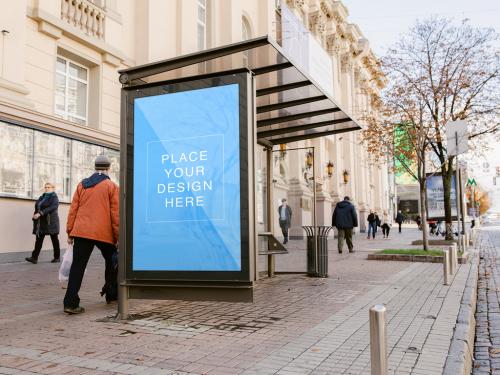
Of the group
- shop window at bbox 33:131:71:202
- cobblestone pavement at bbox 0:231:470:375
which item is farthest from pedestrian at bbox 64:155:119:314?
shop window at bbox 33:131:71:202

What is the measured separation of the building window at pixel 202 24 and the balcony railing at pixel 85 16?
6202mm

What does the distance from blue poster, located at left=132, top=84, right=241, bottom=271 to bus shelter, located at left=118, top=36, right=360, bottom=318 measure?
1 cm

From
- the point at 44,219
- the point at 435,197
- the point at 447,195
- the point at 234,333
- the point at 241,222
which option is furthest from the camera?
the point at 435,197

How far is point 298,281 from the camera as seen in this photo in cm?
923

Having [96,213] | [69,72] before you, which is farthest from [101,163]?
[69,72]

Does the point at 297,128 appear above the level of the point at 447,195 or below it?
above

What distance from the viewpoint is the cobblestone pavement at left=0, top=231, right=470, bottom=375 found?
4.01 metres

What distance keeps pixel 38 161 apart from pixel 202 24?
10800 millimetres

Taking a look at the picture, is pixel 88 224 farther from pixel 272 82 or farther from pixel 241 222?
pixel 272 82

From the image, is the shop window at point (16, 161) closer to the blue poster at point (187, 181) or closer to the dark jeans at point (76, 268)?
the dark jeans at point (76, 268)

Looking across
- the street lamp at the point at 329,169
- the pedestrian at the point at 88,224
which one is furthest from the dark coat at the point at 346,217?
the street lamp at the point at 329,169

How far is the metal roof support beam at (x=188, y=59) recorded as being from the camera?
5.34 metres

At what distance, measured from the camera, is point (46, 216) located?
11734mm

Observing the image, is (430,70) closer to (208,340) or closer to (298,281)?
(298,281)
